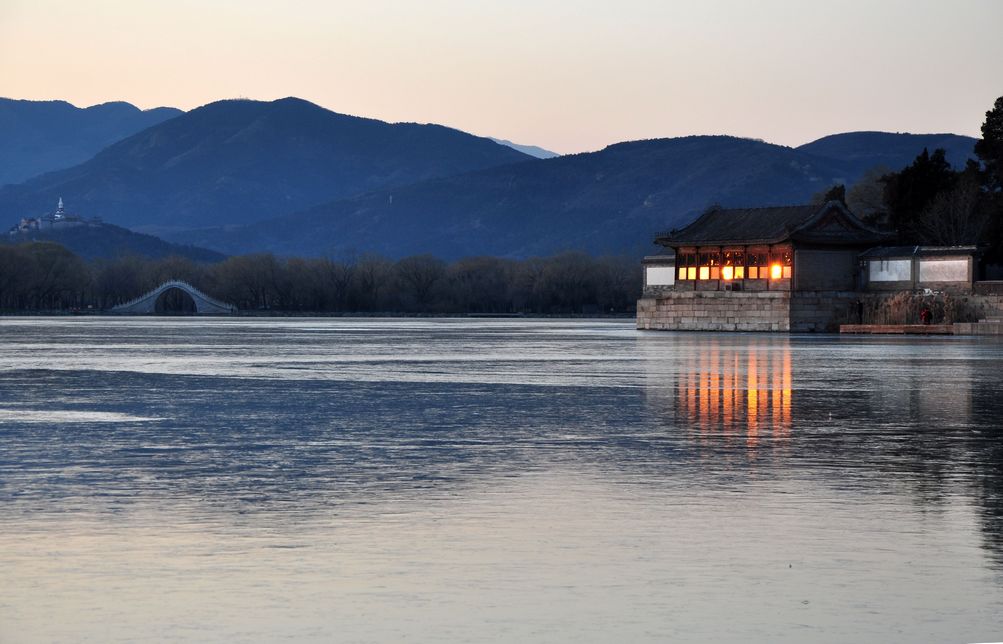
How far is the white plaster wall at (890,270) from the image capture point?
72.2 metres

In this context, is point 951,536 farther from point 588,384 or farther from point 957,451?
point 588,384

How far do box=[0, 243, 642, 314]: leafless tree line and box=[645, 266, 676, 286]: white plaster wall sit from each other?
180 ft

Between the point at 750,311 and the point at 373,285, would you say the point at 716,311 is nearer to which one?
the point at 750,311

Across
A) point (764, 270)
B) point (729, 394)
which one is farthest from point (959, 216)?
point (729, 394)

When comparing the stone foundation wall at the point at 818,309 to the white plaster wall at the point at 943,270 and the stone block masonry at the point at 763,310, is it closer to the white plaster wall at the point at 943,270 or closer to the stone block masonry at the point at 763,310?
the stone block masonry at the point at 763,310

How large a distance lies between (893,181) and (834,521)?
79597 mm

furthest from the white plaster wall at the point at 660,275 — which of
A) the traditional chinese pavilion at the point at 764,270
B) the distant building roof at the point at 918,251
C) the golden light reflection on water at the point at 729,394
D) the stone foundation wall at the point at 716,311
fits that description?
the golden light reflection on water at the point at 729,394

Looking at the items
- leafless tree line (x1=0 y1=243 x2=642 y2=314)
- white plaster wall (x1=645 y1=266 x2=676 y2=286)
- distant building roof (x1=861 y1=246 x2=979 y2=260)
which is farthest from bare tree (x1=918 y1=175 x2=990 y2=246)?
leafless tree line (x1=0 y1=243 x2=642 y2=314)

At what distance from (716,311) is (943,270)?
13.3 metres

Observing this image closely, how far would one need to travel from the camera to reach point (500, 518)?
9.35 metres

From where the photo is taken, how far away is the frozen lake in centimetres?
653

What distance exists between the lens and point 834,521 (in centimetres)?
924

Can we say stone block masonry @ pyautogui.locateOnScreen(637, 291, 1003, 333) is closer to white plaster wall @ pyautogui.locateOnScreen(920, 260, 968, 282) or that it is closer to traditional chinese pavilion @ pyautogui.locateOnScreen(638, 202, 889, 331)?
traditional chinese pavilion @ pyautogui.locateOnScreen(638, 202, 889, 331)

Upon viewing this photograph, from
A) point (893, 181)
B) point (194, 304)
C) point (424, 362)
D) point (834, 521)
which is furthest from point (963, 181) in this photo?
point (194, 304)
